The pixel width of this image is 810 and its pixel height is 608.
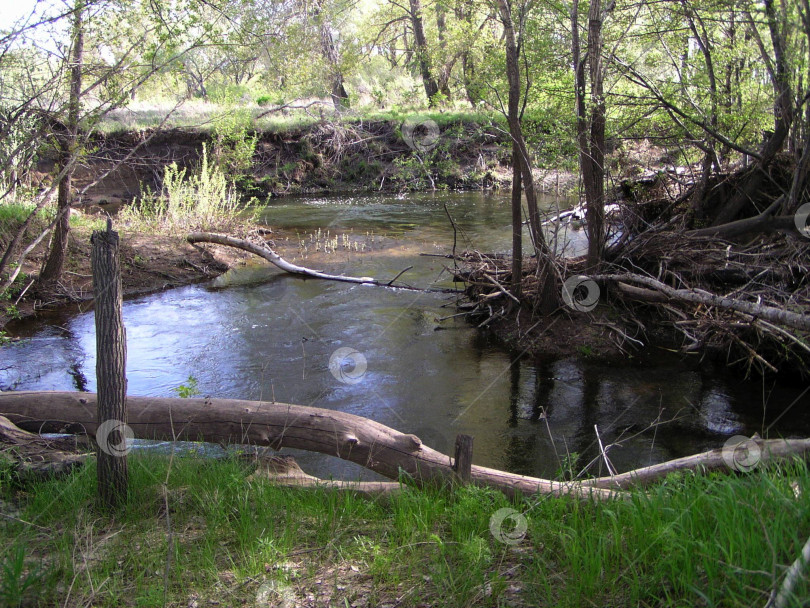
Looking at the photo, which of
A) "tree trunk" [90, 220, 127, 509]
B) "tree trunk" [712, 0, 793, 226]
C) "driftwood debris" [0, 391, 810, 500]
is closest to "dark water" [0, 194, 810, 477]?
"driftwood debris" [0, 391, 810, 500]

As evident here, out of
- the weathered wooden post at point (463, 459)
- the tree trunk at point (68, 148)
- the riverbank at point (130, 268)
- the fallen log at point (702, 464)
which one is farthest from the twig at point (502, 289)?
the riverbank at point (130, 268)

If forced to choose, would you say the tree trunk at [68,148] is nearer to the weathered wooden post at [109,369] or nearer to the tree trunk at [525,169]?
the weathered wooden post at [109,369]

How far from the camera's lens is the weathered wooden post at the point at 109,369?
3449mm

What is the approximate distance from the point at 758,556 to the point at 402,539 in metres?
1.71

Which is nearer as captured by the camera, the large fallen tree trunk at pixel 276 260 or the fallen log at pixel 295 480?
the fallen log at pixel 295 480

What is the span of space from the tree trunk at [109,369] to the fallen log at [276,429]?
682mm

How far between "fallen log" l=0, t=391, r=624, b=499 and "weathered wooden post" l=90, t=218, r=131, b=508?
0.68 m

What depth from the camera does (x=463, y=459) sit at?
3.91 meters

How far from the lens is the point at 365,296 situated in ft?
35.8

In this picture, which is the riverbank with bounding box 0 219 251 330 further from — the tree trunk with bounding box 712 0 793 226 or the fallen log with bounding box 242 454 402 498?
the tree trunk with bounding box 712 0 793 226

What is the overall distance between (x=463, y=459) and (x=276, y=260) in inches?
360

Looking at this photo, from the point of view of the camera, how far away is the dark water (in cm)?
638

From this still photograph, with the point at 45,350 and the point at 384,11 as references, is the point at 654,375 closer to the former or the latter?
the point at 45,350

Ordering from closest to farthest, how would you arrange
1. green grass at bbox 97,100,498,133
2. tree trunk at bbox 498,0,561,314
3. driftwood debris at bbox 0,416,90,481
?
driftwood debris at bbox 0,416,90,481 < tree trunk at bbox 498,0,561,314 < green grass at bbox 97,100,498,133
